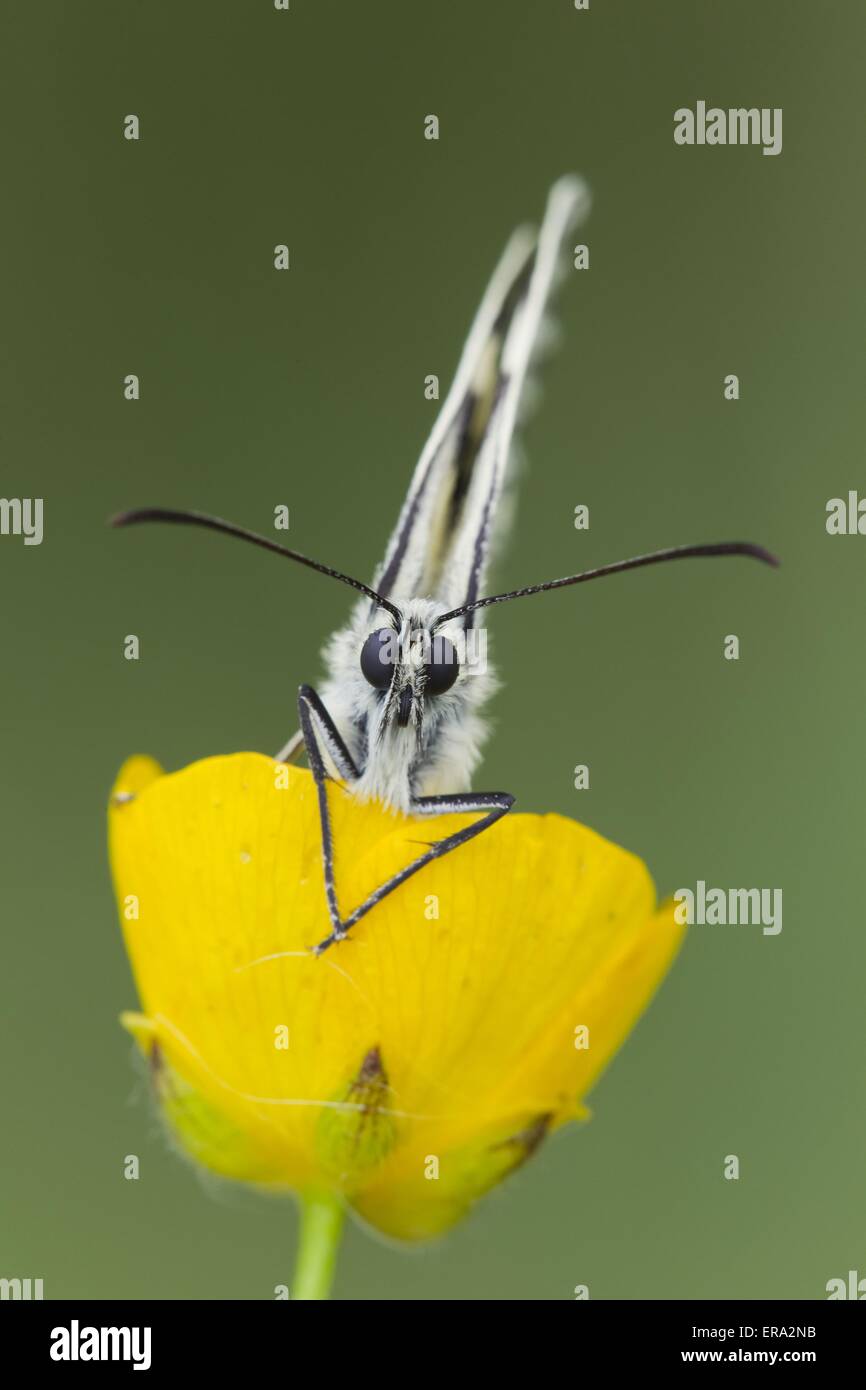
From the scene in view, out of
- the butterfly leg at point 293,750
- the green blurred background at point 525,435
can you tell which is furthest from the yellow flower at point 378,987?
the green blurred background at point 525,435

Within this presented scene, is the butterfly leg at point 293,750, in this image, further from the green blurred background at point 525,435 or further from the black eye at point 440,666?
the green blurred background at point 525,435

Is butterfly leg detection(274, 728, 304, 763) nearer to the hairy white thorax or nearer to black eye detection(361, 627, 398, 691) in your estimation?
the hairy white thorax

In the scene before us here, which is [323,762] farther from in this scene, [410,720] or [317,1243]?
[317,1243]

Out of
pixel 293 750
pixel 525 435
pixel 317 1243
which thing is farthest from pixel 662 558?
pixel 525 435

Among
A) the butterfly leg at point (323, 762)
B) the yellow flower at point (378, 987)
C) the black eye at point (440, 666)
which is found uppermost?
the black eye at point (440, 666)
